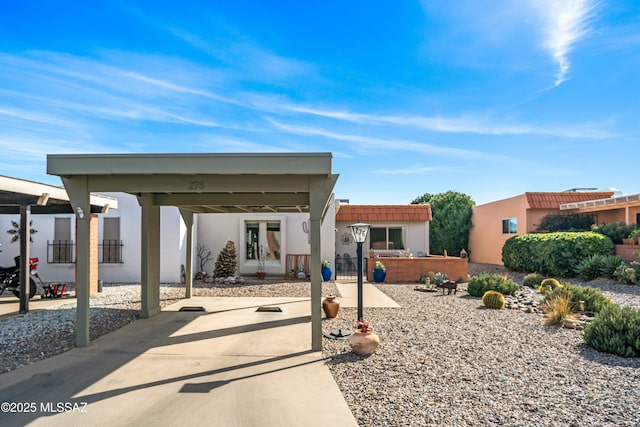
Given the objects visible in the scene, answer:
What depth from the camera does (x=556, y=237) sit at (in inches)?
655

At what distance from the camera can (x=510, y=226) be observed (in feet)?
73.0

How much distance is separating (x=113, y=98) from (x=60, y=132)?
1907 mm

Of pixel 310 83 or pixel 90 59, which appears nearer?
pixel 90 59

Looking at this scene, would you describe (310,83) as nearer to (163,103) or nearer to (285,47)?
(285,47)

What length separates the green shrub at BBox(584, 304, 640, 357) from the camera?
6000 millimetres

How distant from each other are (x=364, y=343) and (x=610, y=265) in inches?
508

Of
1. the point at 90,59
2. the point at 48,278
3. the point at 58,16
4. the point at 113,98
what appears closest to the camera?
the point at 58,16

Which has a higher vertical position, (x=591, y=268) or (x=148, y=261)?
(x=148, y=261)

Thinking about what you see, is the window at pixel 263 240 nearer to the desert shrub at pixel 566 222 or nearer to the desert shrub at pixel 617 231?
the desert shrub at pixel 617 231

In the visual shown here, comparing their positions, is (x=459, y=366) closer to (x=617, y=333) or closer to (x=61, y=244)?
(x=617, y=333)

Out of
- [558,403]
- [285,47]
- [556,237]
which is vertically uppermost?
[285,47]

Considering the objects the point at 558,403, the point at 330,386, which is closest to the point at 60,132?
the point at 330,386

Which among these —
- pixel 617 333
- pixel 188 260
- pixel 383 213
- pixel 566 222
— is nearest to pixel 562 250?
pixel 566 222

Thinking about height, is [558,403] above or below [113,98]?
below
